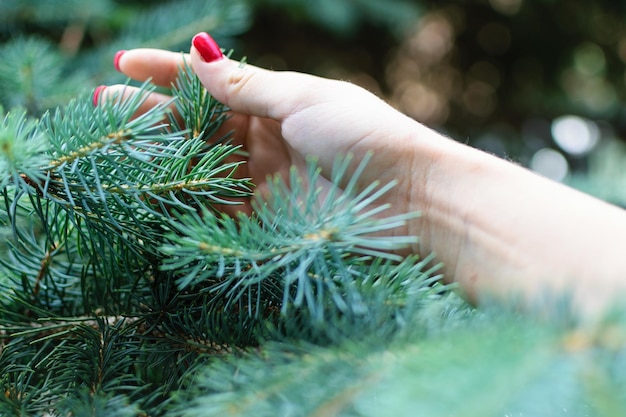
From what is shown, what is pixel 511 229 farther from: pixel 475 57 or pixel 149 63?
pixel 475 57

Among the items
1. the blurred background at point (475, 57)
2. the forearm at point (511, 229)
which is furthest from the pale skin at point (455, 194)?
the blurred background at point (475, 57)

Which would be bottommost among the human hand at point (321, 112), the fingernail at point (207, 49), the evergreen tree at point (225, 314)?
the evergreen tree at point (225, 314)

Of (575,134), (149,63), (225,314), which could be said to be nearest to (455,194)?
(225,314)

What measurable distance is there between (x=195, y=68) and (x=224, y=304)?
8.0 inches

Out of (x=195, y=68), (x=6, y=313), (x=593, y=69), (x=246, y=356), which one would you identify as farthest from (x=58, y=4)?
(x=593, y=69)

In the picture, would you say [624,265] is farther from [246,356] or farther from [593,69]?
[593,69]

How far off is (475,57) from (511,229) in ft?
5.45

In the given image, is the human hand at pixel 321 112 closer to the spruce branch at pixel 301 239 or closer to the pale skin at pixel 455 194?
the pale skin at pixel 455 194

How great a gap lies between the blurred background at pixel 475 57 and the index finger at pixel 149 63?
455 mm

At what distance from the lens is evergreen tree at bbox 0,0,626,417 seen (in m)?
0.20

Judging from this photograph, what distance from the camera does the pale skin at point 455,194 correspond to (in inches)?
12.4

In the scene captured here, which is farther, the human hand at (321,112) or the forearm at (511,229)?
the human hand at (321,112)

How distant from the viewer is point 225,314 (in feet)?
1.09

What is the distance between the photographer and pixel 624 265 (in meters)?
0.30
